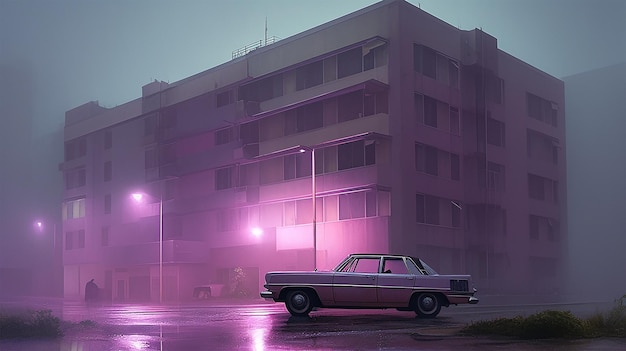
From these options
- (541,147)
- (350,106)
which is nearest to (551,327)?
(350,106)

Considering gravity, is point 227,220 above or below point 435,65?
below

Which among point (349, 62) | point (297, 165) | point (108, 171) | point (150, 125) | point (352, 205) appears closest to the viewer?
A: point (352, 205)

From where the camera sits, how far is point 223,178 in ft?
213

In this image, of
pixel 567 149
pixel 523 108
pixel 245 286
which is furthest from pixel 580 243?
pixel 245 286

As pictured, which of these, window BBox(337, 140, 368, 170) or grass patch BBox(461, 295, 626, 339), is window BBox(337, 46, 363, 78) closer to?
window BBox(337, 140, 368, 170)

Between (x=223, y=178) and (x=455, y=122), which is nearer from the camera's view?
(x=455, y=122)

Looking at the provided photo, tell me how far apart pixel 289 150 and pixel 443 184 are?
11653 millimetres

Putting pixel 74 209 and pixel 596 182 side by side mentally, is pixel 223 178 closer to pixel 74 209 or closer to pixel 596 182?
pixel 74 209

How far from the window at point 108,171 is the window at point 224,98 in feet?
59.9

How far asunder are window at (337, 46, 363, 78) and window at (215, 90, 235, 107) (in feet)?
43.1

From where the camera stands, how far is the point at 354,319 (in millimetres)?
20125

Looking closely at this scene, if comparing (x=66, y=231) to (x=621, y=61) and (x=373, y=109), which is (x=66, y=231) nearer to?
(x=373, y=109)

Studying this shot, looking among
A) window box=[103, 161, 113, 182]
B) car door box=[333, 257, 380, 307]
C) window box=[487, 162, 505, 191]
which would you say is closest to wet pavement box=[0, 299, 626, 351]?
car door box=[333, 257, 380, 307]

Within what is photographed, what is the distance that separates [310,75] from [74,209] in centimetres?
3812
